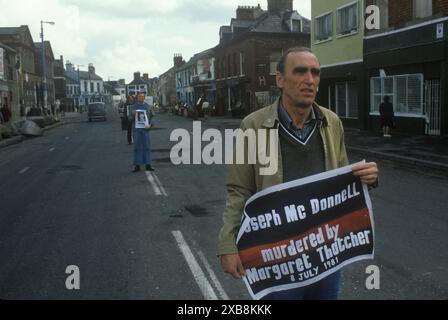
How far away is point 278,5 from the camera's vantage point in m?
46.5

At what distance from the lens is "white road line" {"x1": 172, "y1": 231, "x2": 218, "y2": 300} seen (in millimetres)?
4730

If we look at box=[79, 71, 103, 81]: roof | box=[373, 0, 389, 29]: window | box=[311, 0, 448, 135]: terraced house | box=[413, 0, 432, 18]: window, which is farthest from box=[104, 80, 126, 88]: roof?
box=[413, 0, 432, 18]: window

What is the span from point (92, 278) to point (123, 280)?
0.34 metres

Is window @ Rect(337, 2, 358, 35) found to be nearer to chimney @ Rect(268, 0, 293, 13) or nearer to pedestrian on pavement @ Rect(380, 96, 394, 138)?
pedestrian on pavement @ Rect(380, 96, 394, 138)

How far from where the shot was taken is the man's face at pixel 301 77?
2.78m

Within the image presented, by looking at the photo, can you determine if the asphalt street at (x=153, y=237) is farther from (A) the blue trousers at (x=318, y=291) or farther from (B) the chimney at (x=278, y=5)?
(B) the chimney at (x=278, y=5)

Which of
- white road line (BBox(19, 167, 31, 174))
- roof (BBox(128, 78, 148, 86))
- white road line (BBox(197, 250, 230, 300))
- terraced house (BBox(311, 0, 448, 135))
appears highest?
roof (BBox(128, 78, 148, 86))

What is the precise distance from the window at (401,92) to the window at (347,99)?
2.40 meters

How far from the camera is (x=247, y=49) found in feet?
148

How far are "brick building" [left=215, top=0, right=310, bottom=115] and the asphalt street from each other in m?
31.2

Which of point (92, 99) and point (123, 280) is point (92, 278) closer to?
point (123, 280)

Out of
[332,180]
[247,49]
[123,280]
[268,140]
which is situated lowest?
[123,280]
